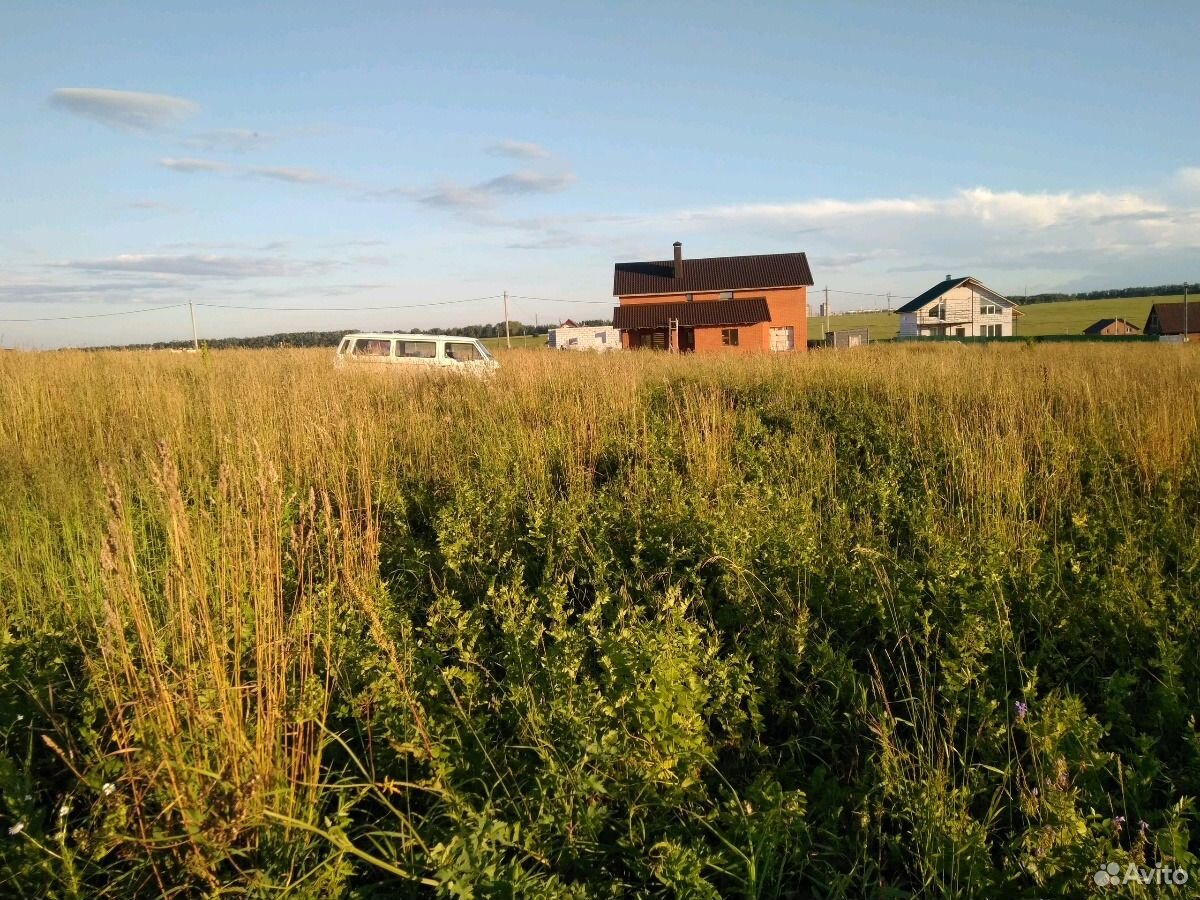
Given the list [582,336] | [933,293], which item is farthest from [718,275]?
[933,293]

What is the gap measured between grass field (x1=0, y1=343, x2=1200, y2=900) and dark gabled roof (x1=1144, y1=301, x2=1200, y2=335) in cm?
6671

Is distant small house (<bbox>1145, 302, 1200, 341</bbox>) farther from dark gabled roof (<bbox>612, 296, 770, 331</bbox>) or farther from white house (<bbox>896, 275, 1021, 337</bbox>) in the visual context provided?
dark gabled roof (<bbox>612, 296, 770, 331</bbox>)

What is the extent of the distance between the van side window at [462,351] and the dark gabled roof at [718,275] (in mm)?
32347

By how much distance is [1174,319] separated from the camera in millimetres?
58062

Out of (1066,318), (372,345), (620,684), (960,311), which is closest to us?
(620,684)

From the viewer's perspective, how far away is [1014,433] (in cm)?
567

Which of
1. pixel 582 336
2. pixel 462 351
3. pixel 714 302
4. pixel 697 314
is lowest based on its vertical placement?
pixel 462 351

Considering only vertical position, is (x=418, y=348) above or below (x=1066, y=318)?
below

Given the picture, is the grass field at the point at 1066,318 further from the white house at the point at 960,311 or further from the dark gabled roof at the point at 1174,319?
the dark gabled roof at the point at 1174,319

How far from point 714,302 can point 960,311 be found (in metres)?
34.8

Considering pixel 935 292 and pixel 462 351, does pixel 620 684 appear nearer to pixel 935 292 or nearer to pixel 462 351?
pixel 462 351

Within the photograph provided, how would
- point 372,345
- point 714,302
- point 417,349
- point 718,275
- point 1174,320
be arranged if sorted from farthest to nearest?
point 1174,320 < point 718,275 < point 714,302 < point 417,349 < point 372,345

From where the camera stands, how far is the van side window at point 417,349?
49.7 ft

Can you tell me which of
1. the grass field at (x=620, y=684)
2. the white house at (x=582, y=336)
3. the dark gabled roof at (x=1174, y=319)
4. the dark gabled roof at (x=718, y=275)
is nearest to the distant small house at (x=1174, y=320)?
the dark gabled roof at (x=1174, y=319)
